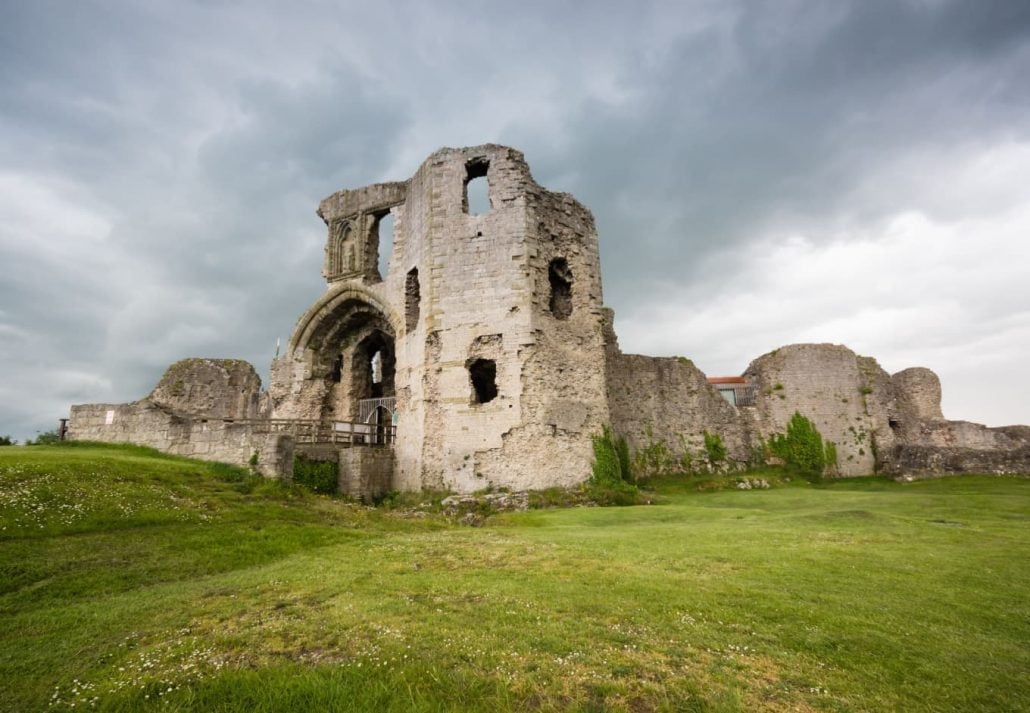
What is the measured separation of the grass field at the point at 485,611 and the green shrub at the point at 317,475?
5.45 metres

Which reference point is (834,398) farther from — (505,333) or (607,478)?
(505,333)

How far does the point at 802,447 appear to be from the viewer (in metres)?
24.4

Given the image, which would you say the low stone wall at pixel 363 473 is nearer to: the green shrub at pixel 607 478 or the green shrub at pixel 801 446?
the green shrub at pixel 607 478

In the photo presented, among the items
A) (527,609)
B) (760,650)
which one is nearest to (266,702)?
(527,609)

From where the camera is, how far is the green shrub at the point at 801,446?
2411 centimetres

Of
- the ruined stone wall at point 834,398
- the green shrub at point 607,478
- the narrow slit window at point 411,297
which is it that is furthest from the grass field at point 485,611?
the ruined stone wall at point 834,398

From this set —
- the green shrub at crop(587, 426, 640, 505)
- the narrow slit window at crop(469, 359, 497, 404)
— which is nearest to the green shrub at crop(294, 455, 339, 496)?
the narrow slit window at crop(469, 359, 497, 404)

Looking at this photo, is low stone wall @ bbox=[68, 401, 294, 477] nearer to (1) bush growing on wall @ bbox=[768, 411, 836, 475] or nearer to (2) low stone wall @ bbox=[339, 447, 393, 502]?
(2) low stone wall @ bbox=[339, 447, 393, 502]

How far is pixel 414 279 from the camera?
2042 centimetres

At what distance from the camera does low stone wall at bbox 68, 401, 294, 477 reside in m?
14.6

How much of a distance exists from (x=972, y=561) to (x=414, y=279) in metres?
17.1

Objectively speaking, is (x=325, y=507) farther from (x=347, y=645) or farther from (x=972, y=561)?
(x=972, y=561)

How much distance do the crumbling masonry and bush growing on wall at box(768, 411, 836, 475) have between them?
409 millimetres

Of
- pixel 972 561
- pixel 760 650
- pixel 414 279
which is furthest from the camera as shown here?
pixel 414 279
